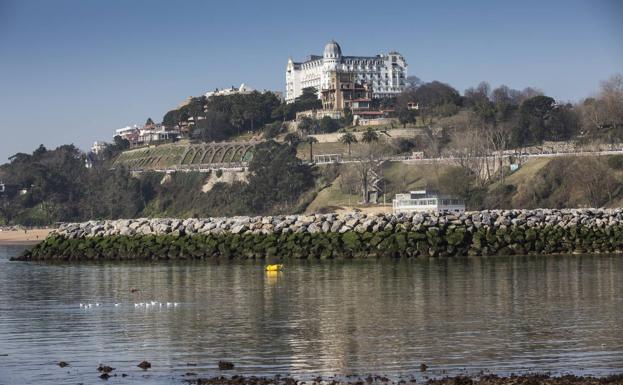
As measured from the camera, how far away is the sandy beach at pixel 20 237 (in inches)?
3664

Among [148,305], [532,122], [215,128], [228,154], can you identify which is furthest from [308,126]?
[148,305]

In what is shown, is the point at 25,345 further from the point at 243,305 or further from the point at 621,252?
the point at 621,252

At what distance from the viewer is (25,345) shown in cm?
2378

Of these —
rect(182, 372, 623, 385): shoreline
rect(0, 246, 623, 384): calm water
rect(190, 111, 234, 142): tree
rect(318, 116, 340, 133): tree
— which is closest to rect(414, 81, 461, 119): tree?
rect(318, 116, 340, 133): tree

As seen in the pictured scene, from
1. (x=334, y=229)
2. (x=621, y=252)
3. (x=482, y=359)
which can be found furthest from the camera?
(x=334, y=229)

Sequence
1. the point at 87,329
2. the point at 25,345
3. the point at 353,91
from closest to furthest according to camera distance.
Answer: the point at 25,345 → the point at 87,329 → the point at 353,91

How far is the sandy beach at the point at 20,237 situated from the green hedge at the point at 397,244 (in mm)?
41009

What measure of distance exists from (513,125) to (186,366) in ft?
326

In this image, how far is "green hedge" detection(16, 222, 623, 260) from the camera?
47219 millimetres

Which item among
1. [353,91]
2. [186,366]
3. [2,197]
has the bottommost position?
[186,366]

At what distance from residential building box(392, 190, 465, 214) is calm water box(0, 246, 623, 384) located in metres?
25.2

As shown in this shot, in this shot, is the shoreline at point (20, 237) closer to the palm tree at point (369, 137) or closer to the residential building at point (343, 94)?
the palm tree at point (369, 137)

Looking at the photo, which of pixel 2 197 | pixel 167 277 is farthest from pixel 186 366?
pixel 2 197

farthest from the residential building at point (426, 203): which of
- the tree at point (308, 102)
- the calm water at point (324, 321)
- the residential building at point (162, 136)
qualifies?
the residential building at point (162, 136)
